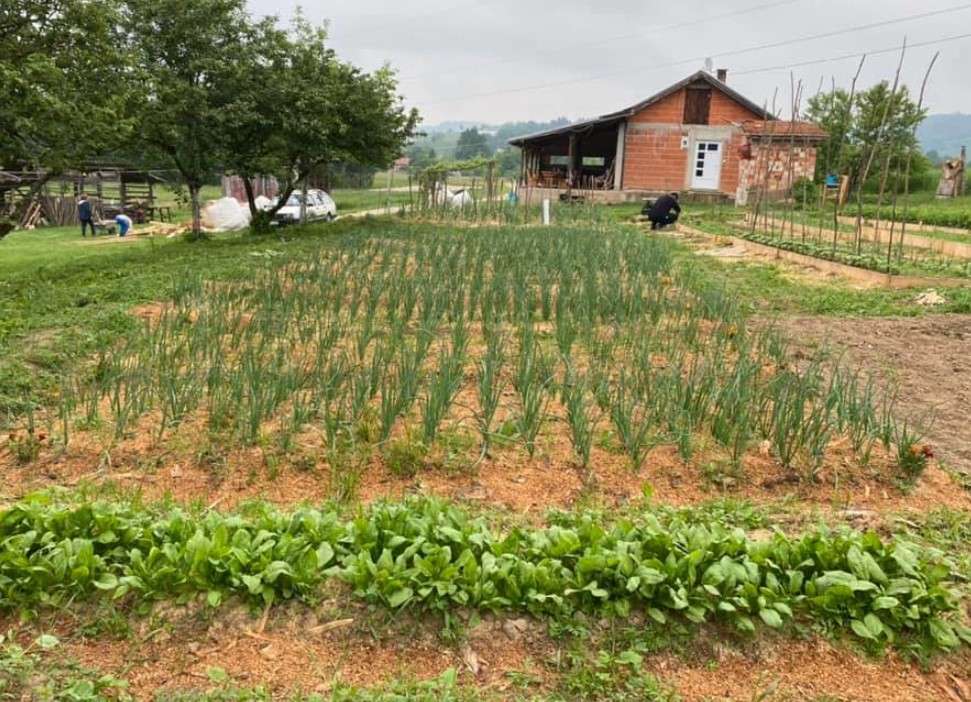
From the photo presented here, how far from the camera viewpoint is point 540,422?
3.53 metres

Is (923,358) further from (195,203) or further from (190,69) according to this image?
(195,203)

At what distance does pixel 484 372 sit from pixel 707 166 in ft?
81.4

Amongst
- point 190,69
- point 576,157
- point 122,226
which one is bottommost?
point 122,226

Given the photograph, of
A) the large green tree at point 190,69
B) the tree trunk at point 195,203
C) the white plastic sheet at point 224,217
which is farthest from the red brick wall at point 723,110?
the tree trunk at point 195,203

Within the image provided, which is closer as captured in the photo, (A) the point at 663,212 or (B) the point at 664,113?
(A) the point at 663,212

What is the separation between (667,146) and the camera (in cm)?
2631

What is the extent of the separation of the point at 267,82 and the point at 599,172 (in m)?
19.4

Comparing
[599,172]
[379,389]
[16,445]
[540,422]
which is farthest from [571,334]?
[599,172]

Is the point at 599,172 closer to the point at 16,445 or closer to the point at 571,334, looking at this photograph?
the point at 571,334

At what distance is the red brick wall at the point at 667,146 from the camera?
26.2 m

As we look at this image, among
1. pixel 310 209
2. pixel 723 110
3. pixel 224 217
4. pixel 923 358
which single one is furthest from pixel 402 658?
pixel 723 110

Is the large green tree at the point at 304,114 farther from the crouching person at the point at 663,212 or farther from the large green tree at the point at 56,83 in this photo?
the crouching person at the point at 663,212

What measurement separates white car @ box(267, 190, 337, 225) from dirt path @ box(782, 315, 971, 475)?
1488 cm

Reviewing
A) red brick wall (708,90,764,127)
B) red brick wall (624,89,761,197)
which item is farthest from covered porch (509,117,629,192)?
red brick wall (708,90,764,127)
